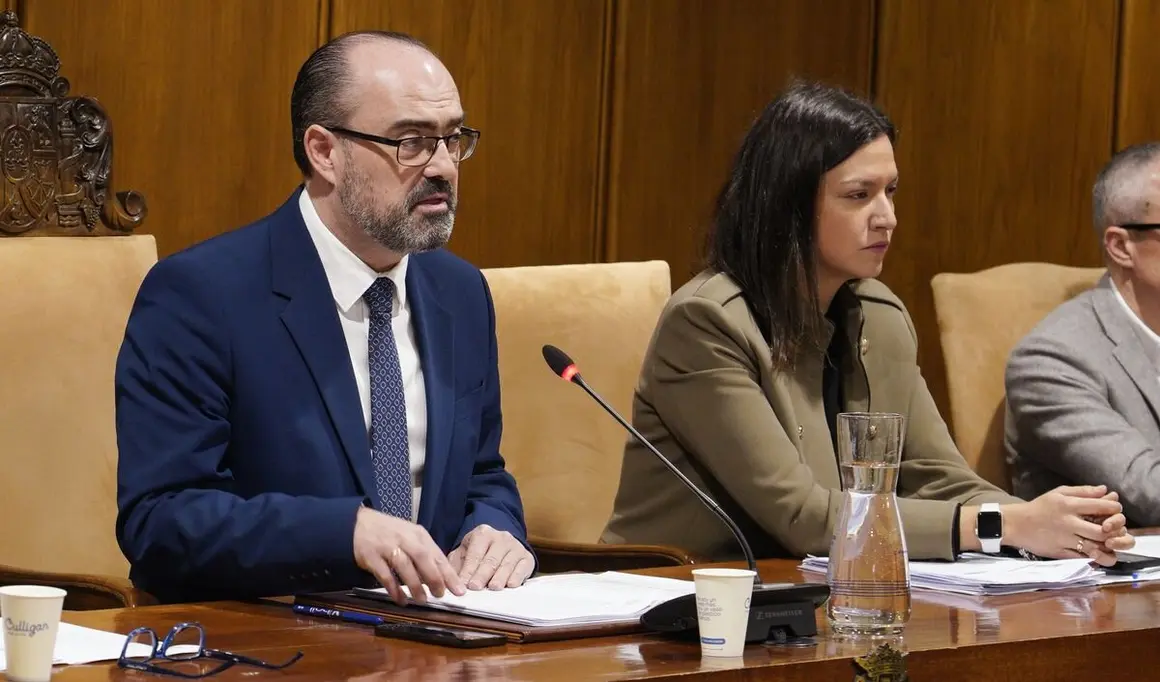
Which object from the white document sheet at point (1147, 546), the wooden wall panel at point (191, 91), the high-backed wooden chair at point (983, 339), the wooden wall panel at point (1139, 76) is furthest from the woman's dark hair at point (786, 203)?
the wooden wall panel at point (1139, 76)

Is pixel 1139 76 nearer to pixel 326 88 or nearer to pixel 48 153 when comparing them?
pixel 326 88

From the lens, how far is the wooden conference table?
1.54 m

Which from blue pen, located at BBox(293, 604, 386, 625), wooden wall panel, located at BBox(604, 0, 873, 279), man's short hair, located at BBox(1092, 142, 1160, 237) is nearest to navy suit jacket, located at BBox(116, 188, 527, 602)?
blue pen, located at BBox(293, 604, 386, 625)

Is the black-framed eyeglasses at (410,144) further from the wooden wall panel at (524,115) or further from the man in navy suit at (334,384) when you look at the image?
the wooden wall panel at (524,115)

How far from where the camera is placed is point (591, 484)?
3.06m

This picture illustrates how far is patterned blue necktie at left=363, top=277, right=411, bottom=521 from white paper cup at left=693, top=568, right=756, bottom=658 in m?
0.71

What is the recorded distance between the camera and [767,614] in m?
1.71

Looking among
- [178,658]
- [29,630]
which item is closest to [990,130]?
[178,658]

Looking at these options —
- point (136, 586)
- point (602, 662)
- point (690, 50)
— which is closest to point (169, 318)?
point (136, 586)

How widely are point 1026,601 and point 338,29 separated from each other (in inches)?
89.9

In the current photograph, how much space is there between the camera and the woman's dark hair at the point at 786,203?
2764 mm

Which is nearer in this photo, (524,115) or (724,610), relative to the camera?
(724,610)

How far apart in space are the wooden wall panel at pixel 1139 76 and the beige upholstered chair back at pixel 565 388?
1881 millimetres

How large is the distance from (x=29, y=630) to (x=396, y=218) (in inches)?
40.1
